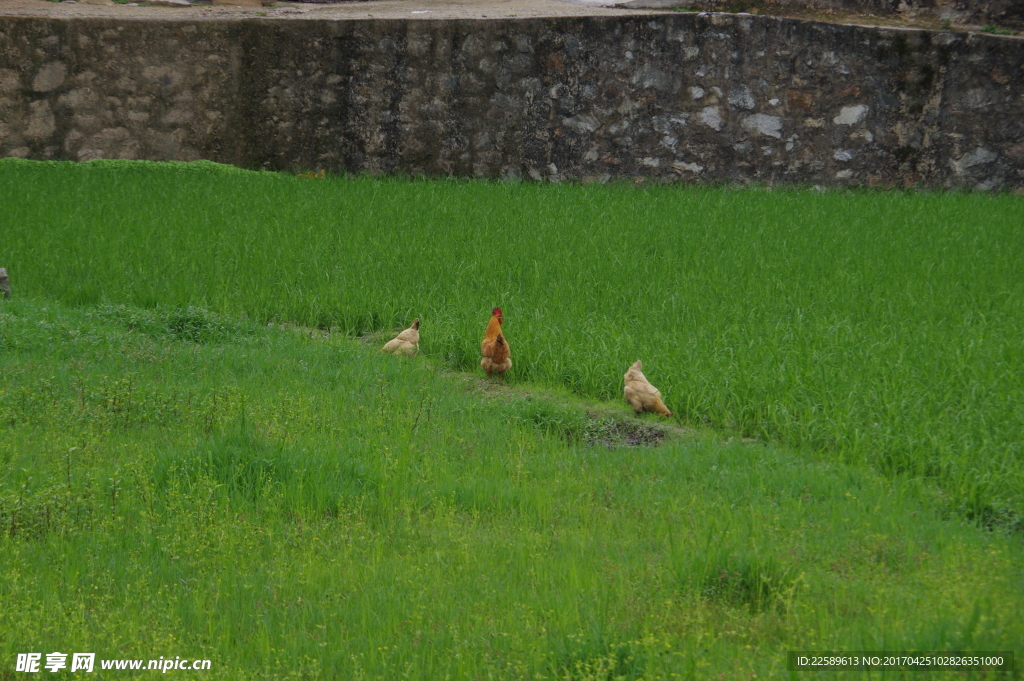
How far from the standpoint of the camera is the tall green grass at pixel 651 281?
168 inches

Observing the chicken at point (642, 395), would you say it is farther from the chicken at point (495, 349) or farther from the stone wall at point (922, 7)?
the stone wall at point (922, 7)

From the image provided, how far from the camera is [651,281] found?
6457 millimetres

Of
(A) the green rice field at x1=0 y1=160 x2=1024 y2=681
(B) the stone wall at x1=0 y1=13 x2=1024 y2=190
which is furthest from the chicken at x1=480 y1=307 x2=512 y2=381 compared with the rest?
(B) the stone wall at x1=0 y1=13 x2=1024 y2=190

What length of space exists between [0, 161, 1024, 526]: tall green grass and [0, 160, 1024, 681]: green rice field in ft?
0.10

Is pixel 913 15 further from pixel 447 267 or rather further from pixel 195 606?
pixel 195 606

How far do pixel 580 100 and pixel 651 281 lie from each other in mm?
5476

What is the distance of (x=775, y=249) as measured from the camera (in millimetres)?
7488

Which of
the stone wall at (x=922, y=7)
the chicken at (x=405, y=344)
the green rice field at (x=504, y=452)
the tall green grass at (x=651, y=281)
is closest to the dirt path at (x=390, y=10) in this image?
the stone wall at (x=922, y=7)

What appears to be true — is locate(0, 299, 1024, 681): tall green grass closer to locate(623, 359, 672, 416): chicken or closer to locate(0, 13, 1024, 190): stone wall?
locate(623, 359, 672, 416): chicken

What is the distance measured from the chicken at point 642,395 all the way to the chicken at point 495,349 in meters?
0.70

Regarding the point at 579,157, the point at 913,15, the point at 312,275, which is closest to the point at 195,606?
the point at 312,275

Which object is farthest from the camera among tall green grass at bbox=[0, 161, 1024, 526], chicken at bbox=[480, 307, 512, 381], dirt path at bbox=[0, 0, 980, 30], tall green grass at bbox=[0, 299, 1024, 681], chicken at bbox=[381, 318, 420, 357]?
dirt path at bbox=[0, 0, 980, 30]

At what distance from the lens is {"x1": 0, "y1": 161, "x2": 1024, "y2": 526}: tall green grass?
427 centimetres

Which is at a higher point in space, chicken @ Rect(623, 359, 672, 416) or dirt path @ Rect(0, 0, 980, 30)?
dirt path @ Rect(0, 0, 980, 30)
